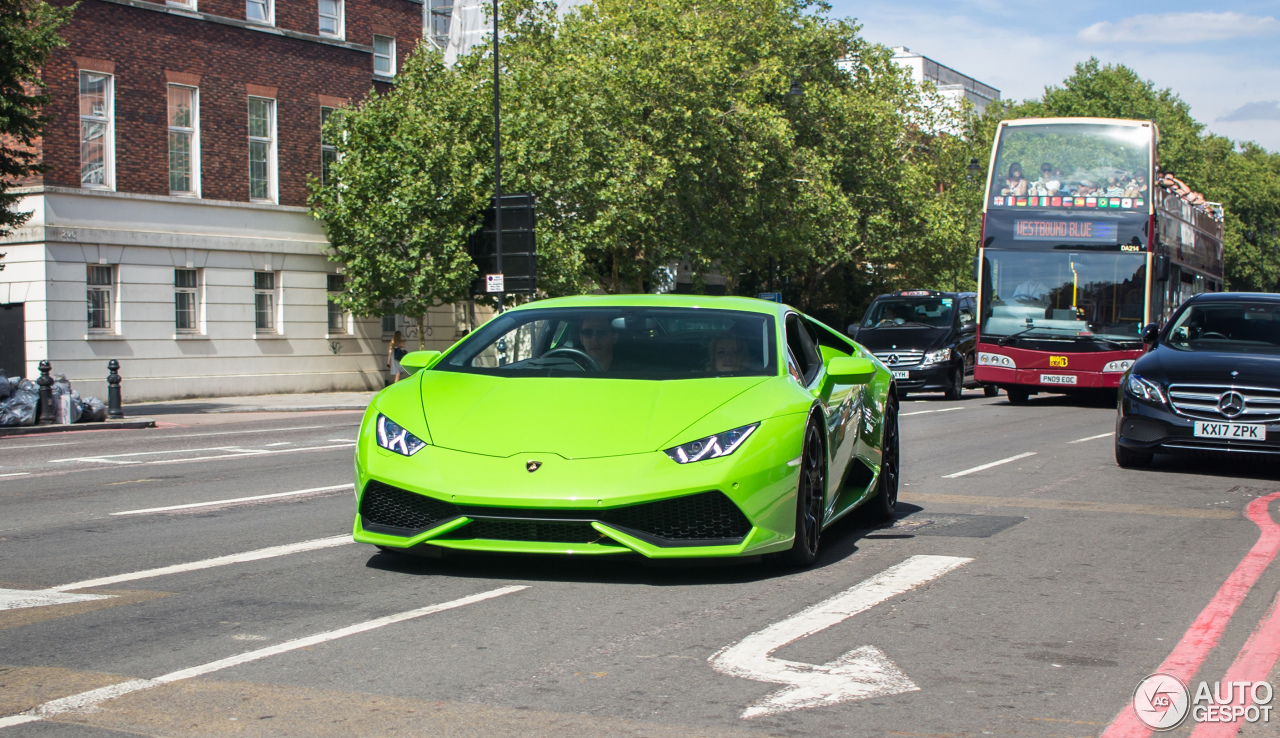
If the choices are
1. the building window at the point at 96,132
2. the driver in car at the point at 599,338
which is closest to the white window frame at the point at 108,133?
the building window at the point at 96,132

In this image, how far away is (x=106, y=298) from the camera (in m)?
30.1

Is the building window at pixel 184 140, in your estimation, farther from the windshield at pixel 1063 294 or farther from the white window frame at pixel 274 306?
the windshield at pixel 1063 294

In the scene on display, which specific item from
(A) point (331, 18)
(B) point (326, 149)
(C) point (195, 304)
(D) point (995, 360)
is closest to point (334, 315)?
(B) point (326, 149)

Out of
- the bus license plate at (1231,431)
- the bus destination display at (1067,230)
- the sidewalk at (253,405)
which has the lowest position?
the sidewalk at (253,405)

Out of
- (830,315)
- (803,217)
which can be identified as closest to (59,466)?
(803,217)

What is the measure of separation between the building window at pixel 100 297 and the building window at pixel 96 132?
1.87 meters

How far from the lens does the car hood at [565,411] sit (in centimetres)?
628

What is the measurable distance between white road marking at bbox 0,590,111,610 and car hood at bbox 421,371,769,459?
67.3 inches

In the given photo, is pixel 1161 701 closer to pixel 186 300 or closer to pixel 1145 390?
pixel 1145 390

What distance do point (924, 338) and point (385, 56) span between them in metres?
→ 19.2

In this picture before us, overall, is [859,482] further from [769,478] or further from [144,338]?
[144,338]

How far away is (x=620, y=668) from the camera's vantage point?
4.89 meters

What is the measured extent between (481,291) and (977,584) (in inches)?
1073

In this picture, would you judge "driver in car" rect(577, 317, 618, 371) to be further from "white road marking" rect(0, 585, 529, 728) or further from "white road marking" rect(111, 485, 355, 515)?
"white road marking" rect(111, 485, 355, 515)
